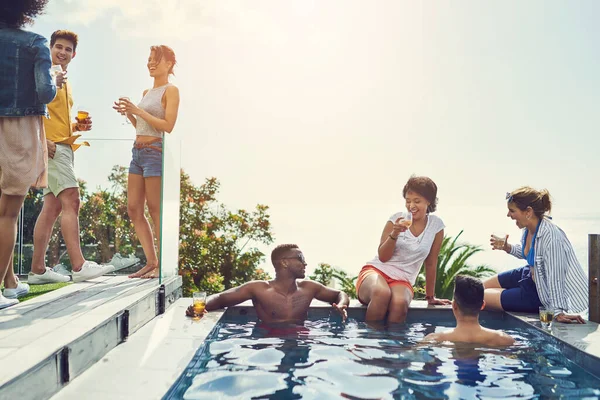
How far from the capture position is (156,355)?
411 cm

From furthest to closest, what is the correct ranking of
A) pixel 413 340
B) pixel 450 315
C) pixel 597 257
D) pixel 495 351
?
pixel 450 315 → pixel 597 257 → pixel 413 340 → pixel 495 351

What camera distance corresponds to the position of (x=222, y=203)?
11742 mm

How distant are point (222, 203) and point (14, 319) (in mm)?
7657

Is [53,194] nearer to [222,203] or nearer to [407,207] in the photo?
[407,207]

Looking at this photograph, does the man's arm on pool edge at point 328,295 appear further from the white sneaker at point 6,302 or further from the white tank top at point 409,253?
the white sneaker at point 6,302

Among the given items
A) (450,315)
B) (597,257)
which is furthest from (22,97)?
(597,257)

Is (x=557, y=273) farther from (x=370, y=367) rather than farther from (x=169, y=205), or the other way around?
(x=169, y=205)

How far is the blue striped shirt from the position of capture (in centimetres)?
536

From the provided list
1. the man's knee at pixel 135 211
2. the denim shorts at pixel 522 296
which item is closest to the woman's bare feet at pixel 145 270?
the man's knee at pixel 135 211

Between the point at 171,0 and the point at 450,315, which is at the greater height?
the point at 171,0

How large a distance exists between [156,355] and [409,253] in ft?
9.71

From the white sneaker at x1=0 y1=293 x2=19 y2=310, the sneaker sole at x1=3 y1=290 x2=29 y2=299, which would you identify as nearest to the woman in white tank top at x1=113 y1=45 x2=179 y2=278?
the sneaker sole at x1=3 y1=290 x2=29 y2=299

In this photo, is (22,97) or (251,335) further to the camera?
(251,335)

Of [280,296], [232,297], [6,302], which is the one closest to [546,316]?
[280,296]
